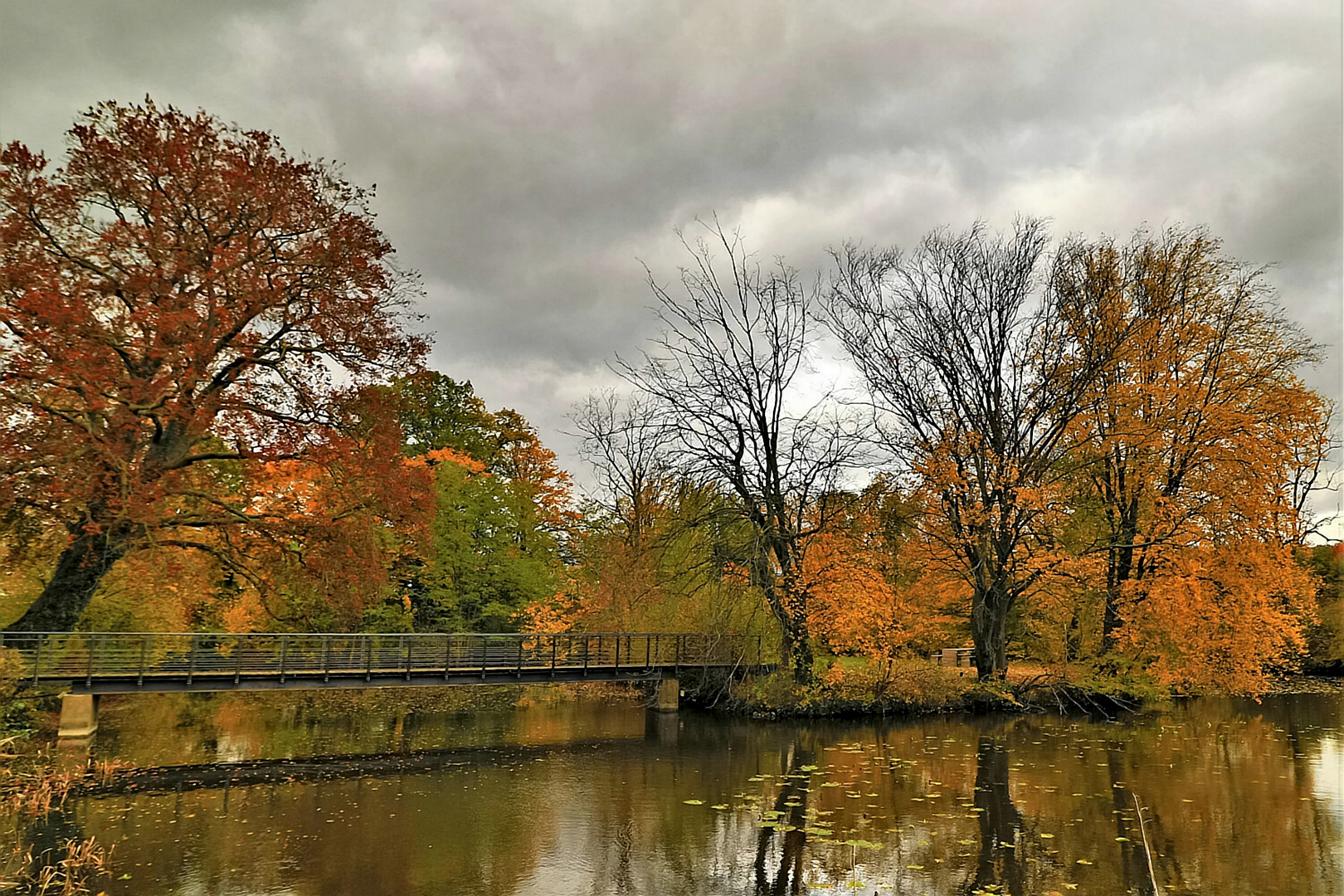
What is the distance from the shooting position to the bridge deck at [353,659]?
1689 cm

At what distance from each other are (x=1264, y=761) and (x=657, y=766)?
11624 millimetres

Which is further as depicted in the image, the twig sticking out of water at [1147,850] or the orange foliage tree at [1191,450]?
the orange foliage tree at [1191,450]

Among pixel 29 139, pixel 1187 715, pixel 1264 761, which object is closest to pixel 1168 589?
pixel 1187 715

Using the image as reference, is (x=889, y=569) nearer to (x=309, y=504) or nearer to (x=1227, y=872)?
(x=1227, y=872)

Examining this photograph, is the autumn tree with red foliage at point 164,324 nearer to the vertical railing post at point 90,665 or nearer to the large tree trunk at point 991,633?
the vertical railing post at point 90,665

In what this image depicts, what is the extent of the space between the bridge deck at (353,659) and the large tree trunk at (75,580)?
1.42 feet

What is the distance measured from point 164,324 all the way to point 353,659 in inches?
335

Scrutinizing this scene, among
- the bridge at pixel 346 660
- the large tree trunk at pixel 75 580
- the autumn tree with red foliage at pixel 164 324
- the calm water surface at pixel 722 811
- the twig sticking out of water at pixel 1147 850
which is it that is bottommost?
the calm water surface at pixel 722 811

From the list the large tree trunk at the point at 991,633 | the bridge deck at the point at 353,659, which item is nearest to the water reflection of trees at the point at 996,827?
the large tree trunk at the point at 991,633

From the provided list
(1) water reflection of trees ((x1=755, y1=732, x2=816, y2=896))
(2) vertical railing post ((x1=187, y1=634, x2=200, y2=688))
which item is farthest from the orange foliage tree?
(2) vertical railing post ((x1=187, y1=634, x2=200, y2=688))

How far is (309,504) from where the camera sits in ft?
73.1

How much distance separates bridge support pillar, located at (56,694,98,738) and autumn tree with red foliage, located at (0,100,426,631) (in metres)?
1.52

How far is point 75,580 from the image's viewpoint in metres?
17.1

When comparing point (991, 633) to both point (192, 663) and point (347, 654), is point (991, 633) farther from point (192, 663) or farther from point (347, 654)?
point (192, 663)
